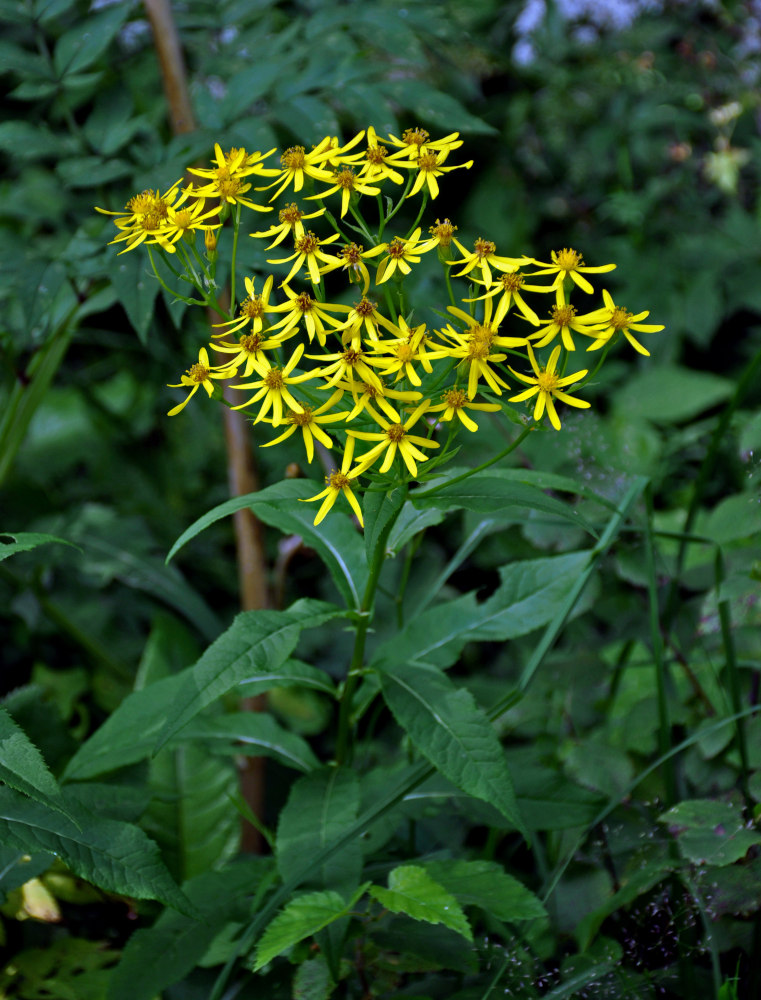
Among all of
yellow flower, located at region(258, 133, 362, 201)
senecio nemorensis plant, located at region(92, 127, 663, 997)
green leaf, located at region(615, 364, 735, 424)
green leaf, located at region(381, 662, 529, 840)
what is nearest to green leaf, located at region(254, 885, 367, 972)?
senecio nemorensis plant, located at region(92, 127, 663, 997)

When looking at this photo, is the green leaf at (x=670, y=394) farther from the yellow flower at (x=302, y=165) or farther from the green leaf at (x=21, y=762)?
the green leaf at (x=21, y=762)

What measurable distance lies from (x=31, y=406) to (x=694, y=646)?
5.23 ft

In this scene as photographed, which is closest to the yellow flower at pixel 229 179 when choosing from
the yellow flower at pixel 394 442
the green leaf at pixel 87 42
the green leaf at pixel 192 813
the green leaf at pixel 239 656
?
the yellow flower at pixel 394 442

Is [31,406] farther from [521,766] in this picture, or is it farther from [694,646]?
[694,646]

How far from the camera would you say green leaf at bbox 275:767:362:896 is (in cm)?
128

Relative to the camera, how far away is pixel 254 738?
1.54 m

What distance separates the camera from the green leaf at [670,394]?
3.02m

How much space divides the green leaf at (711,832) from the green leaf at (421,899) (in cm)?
38

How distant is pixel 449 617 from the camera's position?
4.99ft

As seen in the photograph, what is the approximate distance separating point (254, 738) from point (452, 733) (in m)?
0.48

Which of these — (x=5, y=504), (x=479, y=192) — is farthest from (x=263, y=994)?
(x=479, y=192)

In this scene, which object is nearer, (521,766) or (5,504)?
(521,766)

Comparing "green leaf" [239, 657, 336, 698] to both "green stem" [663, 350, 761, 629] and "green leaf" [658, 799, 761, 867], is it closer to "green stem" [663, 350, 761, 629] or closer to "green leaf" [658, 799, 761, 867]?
"green leaf" [658, 799, 761, 867]

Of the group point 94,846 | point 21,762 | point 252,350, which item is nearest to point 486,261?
point 252,350
